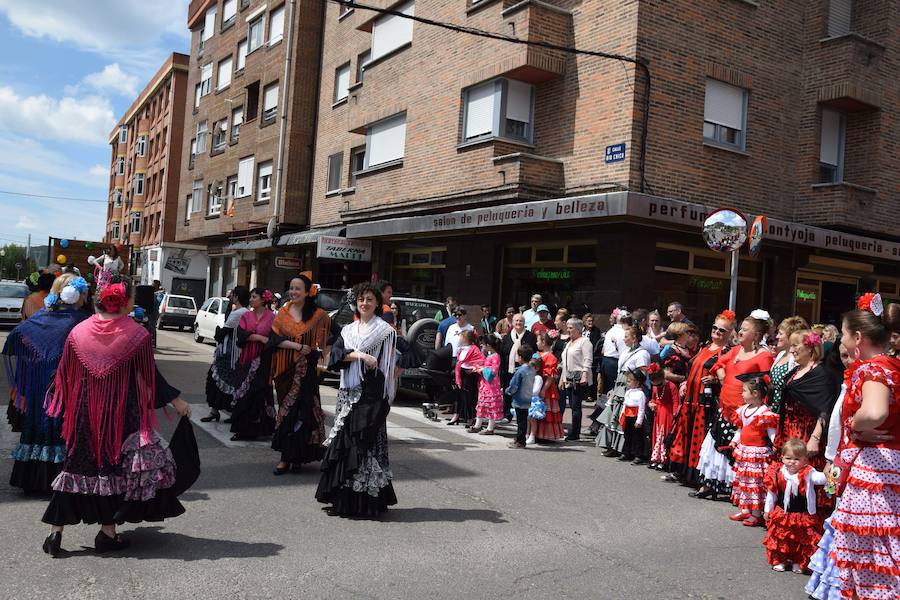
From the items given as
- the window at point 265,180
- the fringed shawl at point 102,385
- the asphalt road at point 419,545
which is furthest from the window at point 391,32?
the fringed shawl at point 102,385

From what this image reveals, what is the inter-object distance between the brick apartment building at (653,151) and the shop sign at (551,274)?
0.07 meters

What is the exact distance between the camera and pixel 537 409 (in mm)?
9953

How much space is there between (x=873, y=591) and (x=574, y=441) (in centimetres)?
618

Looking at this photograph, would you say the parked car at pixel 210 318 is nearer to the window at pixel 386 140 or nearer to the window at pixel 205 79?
the window at pixel 386 140

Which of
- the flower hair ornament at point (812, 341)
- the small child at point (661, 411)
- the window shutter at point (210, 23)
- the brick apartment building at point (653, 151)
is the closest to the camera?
the flower hair ornament at point (812, 341)

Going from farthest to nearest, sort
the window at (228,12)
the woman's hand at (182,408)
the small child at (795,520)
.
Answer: the window at (228,12)
the small child at (795,520)
the woman's hand at (182,408)

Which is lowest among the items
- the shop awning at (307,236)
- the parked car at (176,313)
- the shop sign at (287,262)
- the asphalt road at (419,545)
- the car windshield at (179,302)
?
the asphalt road at (419,545)

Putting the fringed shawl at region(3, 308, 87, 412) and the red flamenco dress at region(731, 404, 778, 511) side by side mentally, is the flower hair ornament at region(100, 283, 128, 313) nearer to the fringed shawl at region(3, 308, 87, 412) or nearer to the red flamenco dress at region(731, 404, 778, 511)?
the fringed shawl at region(3, 308, 87, 412)

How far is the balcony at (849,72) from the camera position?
657 inches

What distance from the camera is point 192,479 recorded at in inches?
194

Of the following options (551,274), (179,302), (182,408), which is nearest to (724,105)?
(551,274)

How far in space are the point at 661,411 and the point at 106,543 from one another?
598 centimetres

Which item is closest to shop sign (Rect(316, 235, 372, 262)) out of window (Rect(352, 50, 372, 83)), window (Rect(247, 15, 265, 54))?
window (Rect(352, 50, 372, 83))

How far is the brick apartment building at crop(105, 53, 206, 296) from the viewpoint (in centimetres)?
4106
